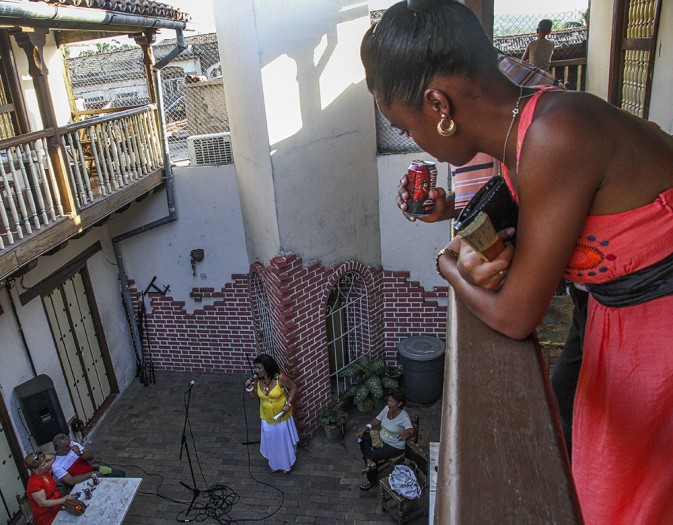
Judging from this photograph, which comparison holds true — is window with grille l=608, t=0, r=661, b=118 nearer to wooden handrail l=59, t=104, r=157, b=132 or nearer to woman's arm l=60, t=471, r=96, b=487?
wooden handrail l=59, t=104, r=157, b=132

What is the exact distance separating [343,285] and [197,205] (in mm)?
2759

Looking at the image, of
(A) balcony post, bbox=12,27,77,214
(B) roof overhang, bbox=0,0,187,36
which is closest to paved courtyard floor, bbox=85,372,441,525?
(A) balcony post, bbox=12,27,77,214

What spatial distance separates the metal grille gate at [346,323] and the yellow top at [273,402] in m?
1.45

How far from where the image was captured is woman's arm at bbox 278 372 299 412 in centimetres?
768

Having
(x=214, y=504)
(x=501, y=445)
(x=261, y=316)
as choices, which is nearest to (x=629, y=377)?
(x=501, y=445)

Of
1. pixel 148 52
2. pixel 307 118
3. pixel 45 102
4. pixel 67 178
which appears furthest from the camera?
pixel 148 52

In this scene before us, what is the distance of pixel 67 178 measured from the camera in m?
6.49

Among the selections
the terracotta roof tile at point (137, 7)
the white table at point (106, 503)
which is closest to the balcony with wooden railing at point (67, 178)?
the terracotta roof tile at point (137, 7)

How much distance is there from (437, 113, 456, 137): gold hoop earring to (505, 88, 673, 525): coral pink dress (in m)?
0.15

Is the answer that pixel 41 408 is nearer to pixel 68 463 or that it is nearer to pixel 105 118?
pixel 68 463

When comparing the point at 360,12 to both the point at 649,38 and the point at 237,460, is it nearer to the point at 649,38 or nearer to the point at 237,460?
the point at 649,38

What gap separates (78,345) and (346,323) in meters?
4.23

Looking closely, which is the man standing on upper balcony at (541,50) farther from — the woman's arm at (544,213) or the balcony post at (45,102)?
the woman's arm at (544,213)

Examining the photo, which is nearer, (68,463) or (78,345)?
(68,463)
